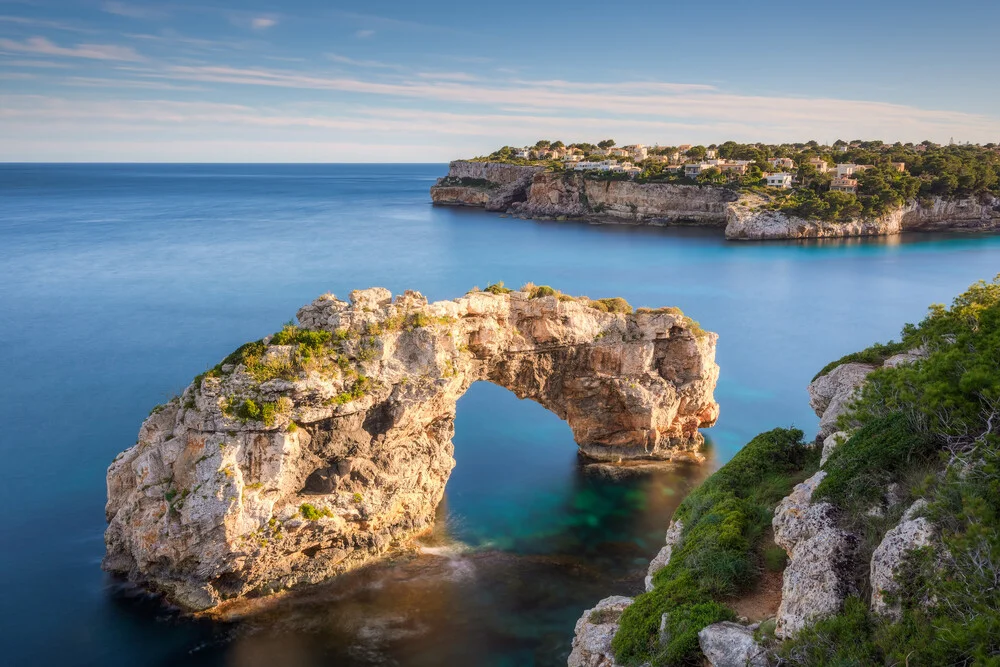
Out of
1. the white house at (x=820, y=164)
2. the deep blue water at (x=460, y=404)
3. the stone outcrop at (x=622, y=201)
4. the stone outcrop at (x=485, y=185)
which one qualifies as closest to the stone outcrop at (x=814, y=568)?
the deep blue water at (x=460, y=404)

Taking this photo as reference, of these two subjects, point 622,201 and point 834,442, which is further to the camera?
point 622,201

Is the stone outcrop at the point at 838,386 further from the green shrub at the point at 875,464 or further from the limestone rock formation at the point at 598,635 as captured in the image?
the limestone rock formation at the point at 598,635

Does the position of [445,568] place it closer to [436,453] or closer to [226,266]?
[436,453]

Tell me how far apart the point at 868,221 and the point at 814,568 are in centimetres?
9303

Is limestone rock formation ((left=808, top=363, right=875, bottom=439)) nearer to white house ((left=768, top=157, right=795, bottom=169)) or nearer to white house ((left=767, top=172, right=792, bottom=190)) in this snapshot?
white house ((left=767, top=172, right=792, bottom=190))

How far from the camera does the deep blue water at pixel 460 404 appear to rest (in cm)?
1928

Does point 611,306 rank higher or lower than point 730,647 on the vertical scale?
higher

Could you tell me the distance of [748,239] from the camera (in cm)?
8888

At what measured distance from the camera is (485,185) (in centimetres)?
13312

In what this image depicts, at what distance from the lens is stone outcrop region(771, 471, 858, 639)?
32.6 ft

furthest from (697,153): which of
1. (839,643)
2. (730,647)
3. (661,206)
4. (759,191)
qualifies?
(839,643)

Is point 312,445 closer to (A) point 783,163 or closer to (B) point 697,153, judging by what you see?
(A) point 783,163

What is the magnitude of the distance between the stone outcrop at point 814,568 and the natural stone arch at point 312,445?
1274 cm

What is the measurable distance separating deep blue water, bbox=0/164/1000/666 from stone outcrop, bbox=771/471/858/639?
9.63 meters
